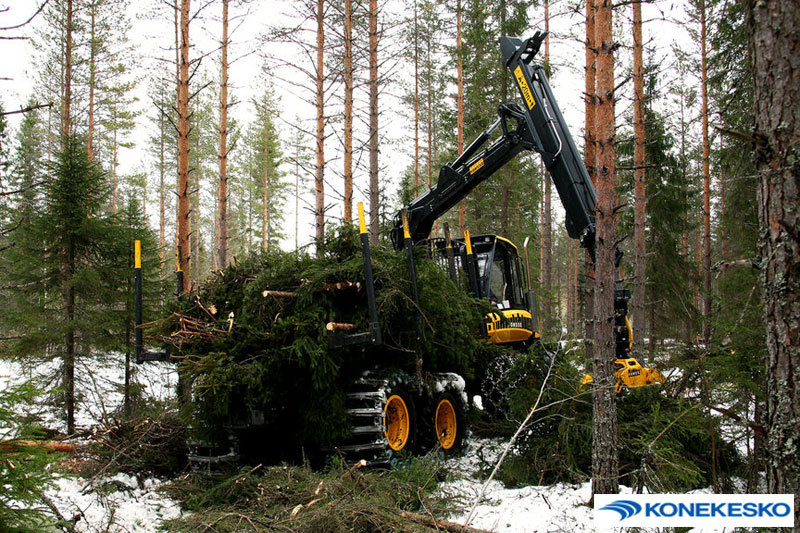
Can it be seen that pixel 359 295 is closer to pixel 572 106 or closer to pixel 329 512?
pixel 329 512

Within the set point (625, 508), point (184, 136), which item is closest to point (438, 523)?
point (625, 508)

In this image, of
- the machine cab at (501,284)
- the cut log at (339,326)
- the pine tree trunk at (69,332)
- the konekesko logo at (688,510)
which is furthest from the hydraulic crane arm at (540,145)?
the pine tree trunk at (69,332)

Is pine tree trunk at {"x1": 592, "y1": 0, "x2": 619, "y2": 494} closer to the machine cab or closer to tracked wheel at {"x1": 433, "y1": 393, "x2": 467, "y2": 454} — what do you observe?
tracked wheel at {"x1": 433, "y1": 393, "x2": 467, "y2": 454}

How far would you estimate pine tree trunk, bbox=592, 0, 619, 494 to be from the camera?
4535mm

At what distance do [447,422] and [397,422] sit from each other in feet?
3.60

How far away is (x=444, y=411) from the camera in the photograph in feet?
23.0

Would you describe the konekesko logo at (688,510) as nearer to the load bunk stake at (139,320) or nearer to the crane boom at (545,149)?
the crane boom at (545,149)

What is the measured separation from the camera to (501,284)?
8930 millimetres

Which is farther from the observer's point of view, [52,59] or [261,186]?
[261,186]

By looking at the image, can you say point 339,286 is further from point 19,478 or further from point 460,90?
point 460,90

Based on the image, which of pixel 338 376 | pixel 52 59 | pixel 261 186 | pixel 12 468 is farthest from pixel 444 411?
pixel 261 186

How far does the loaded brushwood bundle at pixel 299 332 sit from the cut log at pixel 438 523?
5.19 feet

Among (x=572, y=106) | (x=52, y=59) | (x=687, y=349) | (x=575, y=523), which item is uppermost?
(x=52, y=59)

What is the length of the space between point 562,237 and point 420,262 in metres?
40.8
